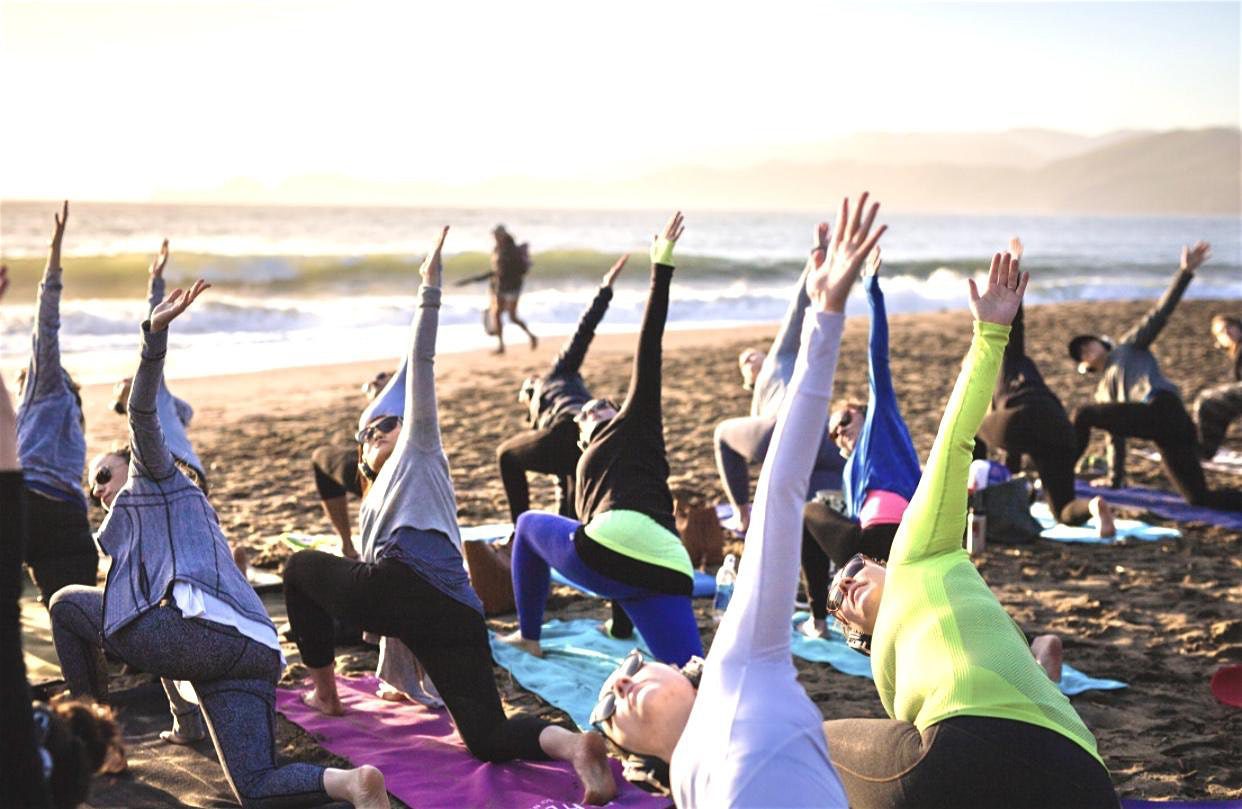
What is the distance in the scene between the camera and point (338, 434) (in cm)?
1184

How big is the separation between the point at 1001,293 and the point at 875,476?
2.29 metres

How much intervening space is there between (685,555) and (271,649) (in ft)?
6.03

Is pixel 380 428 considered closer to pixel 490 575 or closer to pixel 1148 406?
pixel 490 575

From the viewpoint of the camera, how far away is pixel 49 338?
227 inches

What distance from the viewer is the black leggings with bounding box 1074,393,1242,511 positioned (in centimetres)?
879

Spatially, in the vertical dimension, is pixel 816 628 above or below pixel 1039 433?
below

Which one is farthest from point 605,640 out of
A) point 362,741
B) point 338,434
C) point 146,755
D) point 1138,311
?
point 1138,311

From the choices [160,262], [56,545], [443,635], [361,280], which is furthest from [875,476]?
[361,280]

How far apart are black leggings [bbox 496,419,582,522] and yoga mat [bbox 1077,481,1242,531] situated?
13.3 feet

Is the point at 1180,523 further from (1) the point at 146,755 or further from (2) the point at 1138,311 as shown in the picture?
(2) the point at 1138,311

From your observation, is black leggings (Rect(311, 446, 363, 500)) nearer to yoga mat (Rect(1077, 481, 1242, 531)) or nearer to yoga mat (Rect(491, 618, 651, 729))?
yoga mat (Rect(491, 618, 651, 729))

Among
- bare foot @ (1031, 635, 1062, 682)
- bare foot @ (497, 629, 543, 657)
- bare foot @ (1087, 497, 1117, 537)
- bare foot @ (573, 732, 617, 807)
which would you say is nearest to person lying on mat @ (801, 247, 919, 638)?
bare foot @ (1031, 635, 1062, 682)

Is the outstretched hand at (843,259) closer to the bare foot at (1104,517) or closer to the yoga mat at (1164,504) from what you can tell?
the bare foot at (1104,517)

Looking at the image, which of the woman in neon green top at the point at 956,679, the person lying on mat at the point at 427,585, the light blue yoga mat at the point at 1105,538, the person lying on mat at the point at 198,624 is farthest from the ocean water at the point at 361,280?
the woman in neon green top at the point at 956,679
